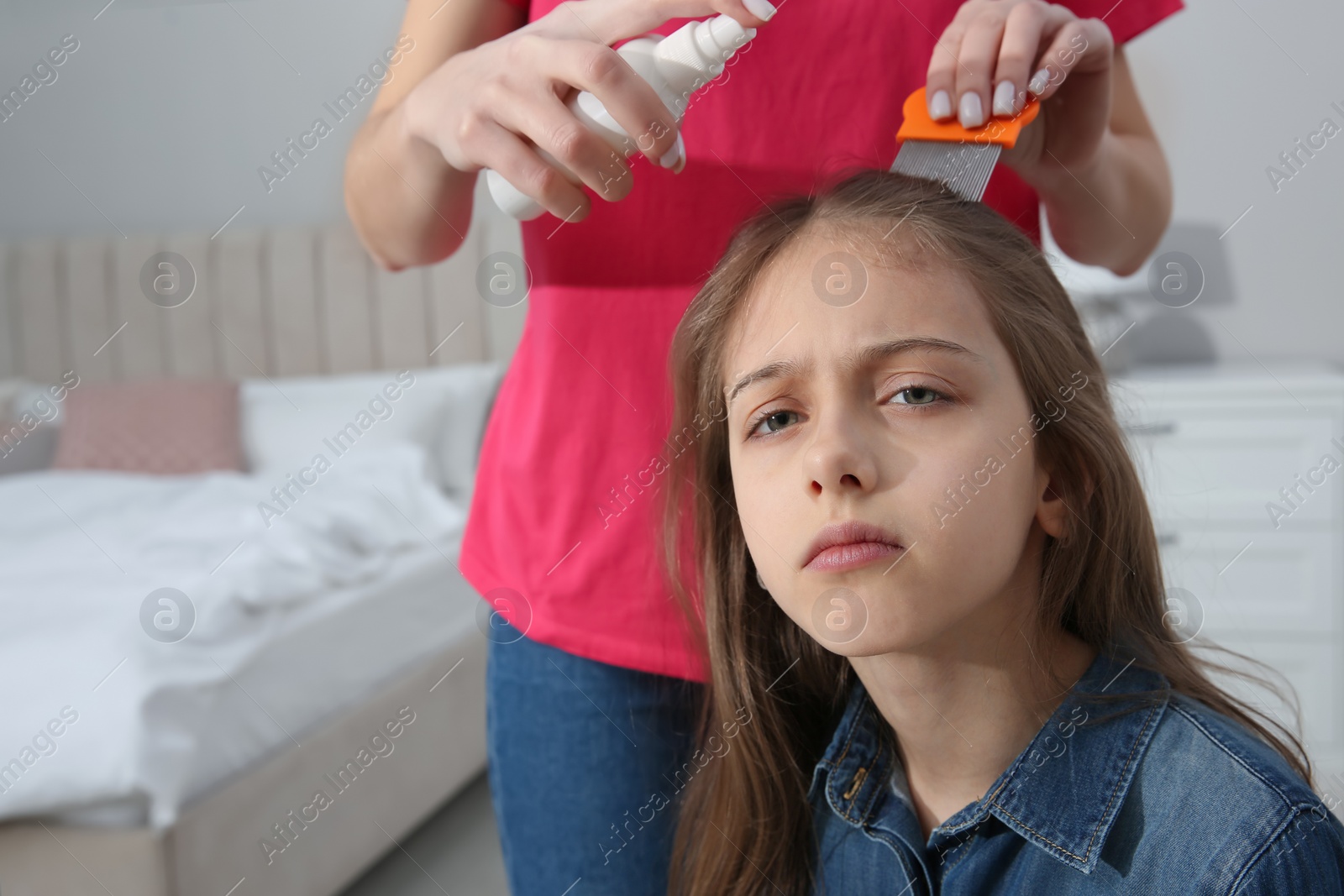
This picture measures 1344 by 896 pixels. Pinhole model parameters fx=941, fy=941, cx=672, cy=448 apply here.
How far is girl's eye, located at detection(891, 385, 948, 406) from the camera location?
521mm

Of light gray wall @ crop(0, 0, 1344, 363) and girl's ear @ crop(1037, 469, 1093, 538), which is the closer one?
girl's ear @ crop(1037, 469, 1093, 538)

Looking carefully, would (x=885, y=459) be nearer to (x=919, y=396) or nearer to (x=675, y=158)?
(x=919, y=396)

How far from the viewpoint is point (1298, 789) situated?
48 cm

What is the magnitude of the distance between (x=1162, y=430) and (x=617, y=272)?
1.43 metres

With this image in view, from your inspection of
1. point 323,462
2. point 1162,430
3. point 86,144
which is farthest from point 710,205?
point 86,144

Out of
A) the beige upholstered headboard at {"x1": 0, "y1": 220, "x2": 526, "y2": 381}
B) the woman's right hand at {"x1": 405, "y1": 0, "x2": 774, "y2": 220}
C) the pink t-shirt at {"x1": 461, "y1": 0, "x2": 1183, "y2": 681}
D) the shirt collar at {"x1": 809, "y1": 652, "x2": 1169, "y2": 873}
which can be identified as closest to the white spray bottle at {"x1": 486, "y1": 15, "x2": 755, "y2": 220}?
the woman's right hand at {"x1": 405, "y1": 0, "x2": 774, "y2": 220}

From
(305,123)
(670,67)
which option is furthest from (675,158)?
(305,123)

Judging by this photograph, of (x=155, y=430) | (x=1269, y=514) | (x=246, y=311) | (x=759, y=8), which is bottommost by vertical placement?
(x=1269, y=514)

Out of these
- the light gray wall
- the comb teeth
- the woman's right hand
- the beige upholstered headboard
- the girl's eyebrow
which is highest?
the woman's right hand

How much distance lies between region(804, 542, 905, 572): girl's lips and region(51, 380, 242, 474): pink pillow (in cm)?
217

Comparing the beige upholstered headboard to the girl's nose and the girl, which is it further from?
the girl's nose

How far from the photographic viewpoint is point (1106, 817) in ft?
1.69

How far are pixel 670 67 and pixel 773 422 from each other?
21 centimetres

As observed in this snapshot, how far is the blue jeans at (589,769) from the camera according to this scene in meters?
0.61
